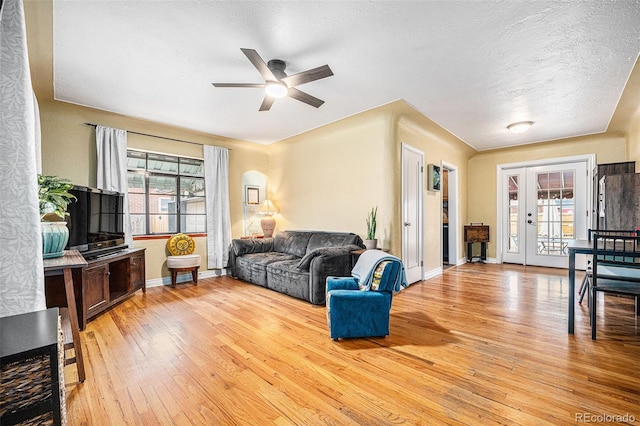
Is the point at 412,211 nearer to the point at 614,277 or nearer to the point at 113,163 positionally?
the point at 614,277

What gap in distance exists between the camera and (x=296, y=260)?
429cm

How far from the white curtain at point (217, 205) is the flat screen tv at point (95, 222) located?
1.39m

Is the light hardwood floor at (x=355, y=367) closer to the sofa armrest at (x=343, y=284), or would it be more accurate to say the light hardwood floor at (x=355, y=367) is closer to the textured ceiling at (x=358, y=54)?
the sofa armrest at (x=343, y=284)

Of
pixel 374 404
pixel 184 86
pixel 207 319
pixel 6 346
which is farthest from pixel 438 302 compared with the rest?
pixel 184 86

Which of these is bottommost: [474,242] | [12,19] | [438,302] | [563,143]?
[438,302]

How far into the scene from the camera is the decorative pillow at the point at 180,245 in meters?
4.52

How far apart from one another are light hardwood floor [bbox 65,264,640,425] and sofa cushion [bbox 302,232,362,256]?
3.80 feet

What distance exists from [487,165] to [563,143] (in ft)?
4.53

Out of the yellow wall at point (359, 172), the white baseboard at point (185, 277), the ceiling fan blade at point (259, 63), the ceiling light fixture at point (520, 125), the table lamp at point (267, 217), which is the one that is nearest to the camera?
the ceiling fan blade at point (259, 63)

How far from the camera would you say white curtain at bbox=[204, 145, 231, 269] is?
502 centimetres

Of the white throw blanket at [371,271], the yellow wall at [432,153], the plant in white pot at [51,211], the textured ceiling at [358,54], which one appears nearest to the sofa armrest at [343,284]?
the white throw blanket at [371,271]

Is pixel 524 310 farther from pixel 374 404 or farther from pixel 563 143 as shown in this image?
pixel 563 143

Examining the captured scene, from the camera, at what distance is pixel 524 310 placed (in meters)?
3.22
